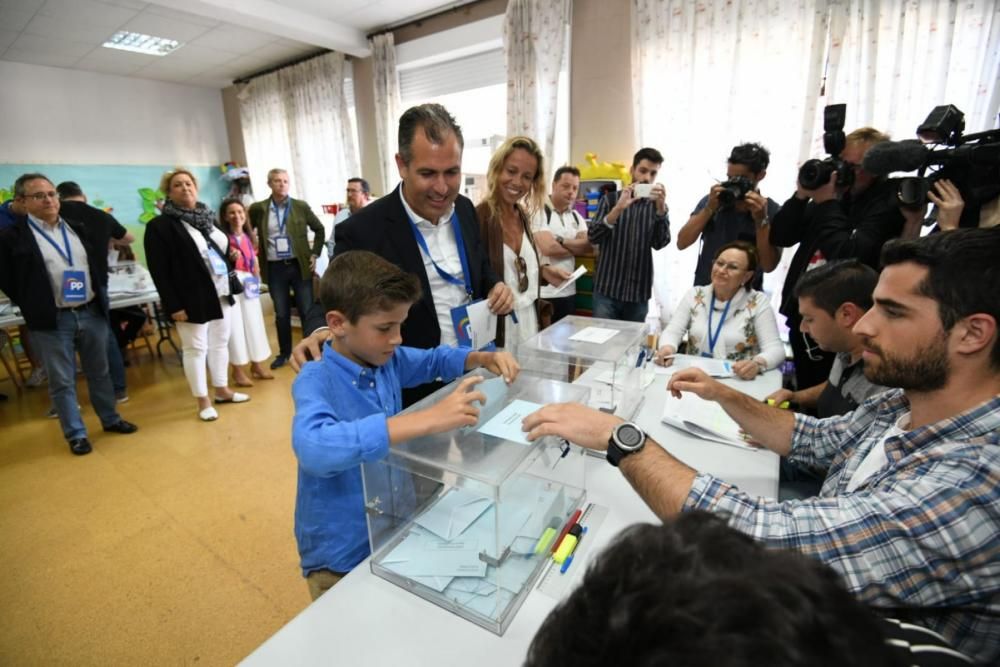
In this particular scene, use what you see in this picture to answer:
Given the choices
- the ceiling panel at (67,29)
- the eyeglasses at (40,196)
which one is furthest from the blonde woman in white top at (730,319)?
the ceiling panel at (67,29)

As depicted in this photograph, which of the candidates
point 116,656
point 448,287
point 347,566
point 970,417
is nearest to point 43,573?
point 116,656

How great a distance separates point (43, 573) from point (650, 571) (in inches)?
108

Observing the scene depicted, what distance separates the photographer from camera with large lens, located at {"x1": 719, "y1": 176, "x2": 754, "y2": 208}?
8.02 feet

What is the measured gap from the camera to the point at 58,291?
8.96 ft

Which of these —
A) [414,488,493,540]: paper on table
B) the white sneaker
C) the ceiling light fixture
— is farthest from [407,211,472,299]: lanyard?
the ceiling light fixture

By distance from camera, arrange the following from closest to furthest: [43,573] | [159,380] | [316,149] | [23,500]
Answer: [43,573], [23,500], [159,380], [316,149]

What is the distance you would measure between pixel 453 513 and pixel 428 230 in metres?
0.95

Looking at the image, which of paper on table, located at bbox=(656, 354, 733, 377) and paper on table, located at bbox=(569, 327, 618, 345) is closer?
paper on table, located at bbox=(569, 327, 618, 345)

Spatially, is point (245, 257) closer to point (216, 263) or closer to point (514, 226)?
point (216, 263)

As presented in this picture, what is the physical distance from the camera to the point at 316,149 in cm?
618

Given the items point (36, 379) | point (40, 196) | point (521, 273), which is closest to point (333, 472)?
point (521, 273)

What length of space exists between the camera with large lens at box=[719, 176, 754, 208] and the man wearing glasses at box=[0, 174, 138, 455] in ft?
12.4

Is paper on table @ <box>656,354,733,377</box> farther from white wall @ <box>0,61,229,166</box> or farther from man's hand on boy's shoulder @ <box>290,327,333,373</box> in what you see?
white wall @ <box>0,61,229,166</box>

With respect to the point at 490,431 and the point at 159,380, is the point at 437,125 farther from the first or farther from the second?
the point at 159,380
